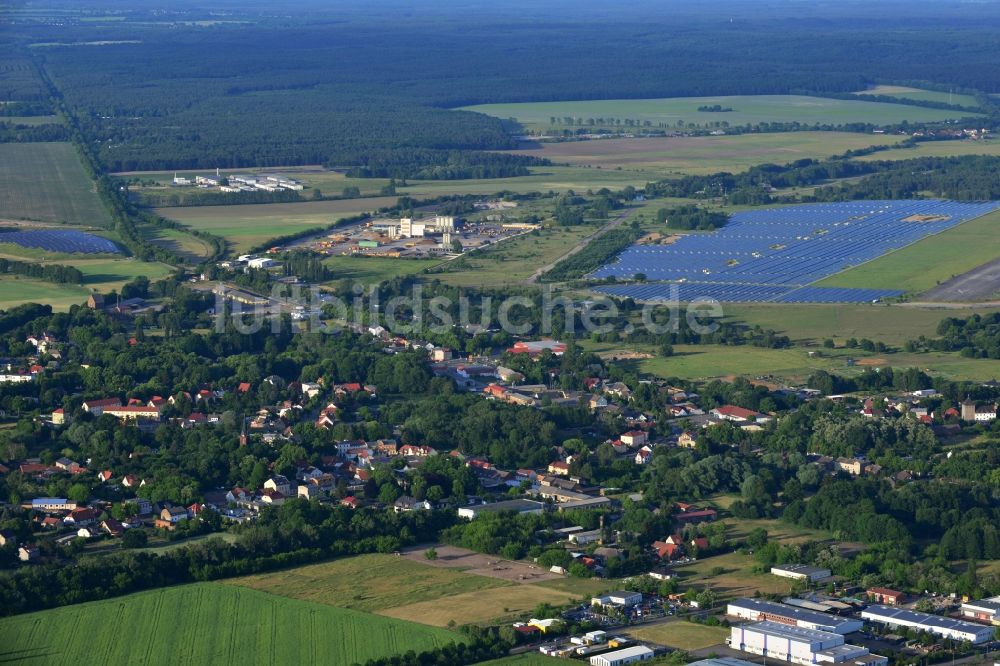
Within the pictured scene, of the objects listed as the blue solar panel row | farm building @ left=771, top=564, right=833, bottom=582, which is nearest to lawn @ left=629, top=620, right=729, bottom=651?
farm building @ left=771, top=564, right=833, bottom=582

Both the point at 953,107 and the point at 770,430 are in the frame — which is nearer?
the point at 770,430

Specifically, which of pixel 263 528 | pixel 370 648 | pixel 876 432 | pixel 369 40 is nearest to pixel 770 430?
pixel 876 432

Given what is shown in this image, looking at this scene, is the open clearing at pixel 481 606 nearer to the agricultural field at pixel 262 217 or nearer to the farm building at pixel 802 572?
the farm building at pixel 802 572

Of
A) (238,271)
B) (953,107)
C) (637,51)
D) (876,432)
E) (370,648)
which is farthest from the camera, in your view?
(637,51)

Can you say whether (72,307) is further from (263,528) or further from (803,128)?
(803,128)

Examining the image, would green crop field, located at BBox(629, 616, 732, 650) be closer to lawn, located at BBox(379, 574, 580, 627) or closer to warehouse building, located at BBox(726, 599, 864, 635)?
warehouse building, located at BBox(726, 599, 864, 635)
